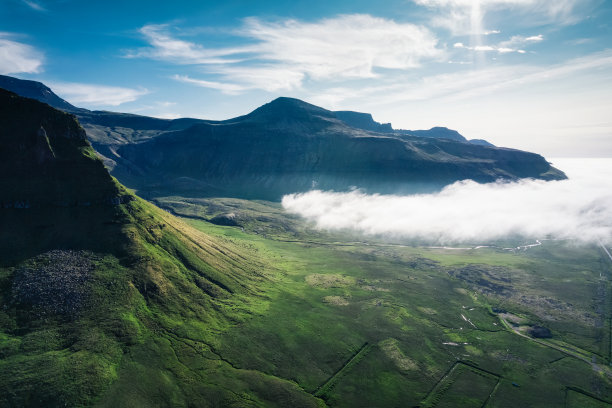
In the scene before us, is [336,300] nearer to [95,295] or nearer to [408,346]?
[408,346]

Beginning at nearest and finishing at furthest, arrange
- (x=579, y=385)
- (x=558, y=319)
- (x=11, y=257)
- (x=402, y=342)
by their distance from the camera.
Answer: (x=11, y=257), (x=579, y=385), (x=402, y=342), (x=558, y=319)

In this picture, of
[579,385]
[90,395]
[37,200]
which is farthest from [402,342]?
[37,200]

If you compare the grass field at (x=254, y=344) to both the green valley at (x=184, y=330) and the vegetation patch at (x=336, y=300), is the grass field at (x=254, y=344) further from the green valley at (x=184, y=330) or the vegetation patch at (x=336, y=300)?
the vegetation patch at (x=336, y=300)

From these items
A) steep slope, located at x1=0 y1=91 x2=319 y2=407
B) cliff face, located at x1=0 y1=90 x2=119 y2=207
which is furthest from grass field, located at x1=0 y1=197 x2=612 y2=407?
cliff face, located at x1=0 y1=90 x2=119 y2=207

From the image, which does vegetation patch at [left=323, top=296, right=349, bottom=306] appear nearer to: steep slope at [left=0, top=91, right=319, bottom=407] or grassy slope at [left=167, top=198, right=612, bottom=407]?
grassy slope at [left=167, top=198, right=612, bottom=407]

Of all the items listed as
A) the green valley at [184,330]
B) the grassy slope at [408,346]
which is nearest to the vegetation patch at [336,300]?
the grassy slope at [408,346]

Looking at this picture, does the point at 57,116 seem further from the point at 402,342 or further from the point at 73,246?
the point at 402,342

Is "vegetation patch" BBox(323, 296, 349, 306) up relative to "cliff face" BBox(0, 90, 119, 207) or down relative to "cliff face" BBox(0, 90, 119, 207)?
down

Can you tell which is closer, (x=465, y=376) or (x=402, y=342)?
(x=465, y=376)

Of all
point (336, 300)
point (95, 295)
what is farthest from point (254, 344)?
point (336, 300)
